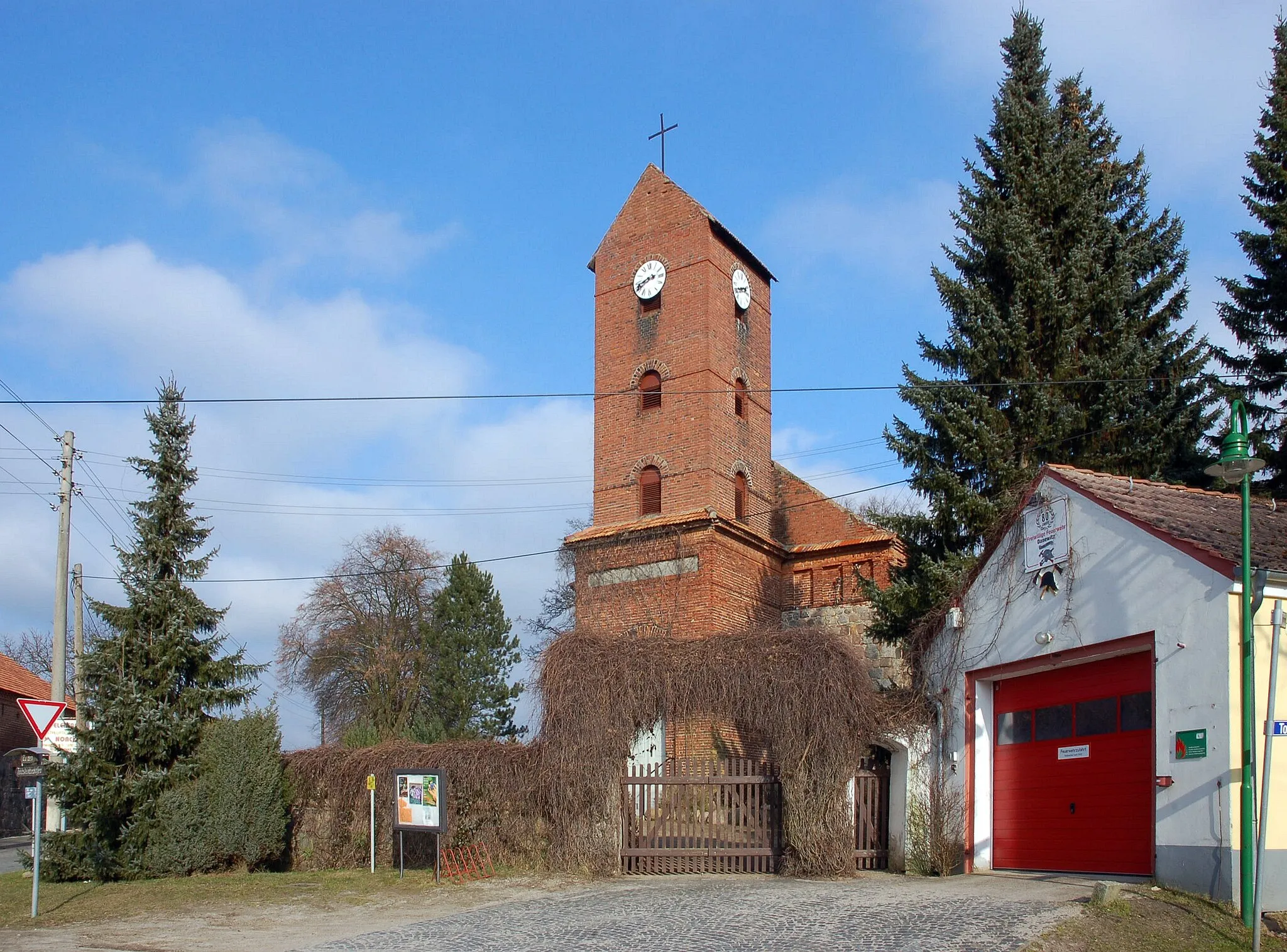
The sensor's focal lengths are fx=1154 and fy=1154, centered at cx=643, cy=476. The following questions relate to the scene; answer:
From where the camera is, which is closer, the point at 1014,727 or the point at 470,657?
the point at 1014,727

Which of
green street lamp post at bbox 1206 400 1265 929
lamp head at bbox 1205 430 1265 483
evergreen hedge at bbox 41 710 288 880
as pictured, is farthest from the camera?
evergreen hedge at bbox 41 710 288 880

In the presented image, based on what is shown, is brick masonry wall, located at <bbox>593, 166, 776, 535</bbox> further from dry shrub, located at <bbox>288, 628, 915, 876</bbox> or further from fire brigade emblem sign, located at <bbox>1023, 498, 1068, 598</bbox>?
fire brigade emblem sign, located at <bbox>1023, 498, 1068, 598</bbox>

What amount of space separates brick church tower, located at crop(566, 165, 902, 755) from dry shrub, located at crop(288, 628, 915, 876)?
1136 cm

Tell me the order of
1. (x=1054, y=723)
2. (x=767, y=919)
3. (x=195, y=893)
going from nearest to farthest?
(x=767, y=919)
(x=1054, y=723)
(x=195, y=893)

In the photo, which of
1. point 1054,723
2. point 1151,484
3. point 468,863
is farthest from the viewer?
point 468,863

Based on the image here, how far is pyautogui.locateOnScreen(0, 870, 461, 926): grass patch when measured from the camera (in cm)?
1465

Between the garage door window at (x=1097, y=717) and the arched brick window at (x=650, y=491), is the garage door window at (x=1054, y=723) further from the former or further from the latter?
the arched brick window at (x=650, y=491)

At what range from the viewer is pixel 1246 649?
11719 millimetres

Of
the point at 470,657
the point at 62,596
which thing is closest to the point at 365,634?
the point at 470,657

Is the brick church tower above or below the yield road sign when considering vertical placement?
above

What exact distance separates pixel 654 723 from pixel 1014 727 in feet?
17.0

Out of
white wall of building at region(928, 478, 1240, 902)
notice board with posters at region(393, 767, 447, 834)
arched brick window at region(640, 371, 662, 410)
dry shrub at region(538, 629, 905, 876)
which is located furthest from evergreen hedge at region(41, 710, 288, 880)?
arched brick window at region(640, 371, 662, 410)

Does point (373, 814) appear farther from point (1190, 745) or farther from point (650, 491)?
point (650, 491)

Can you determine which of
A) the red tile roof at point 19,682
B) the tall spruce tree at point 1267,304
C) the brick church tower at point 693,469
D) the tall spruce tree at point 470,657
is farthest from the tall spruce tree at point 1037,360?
the red tile roof at point 19,682
